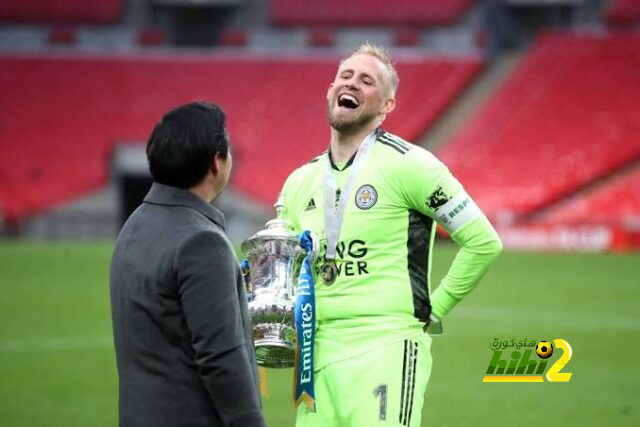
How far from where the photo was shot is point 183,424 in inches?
130

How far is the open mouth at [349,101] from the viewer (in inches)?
183

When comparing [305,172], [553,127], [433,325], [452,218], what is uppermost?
[305,172]

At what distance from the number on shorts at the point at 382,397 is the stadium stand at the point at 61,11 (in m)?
37.0

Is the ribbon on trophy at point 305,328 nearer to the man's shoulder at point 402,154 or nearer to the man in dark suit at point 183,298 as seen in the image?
the man's shoulder at point 402,154

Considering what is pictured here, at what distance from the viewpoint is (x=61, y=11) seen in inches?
1586

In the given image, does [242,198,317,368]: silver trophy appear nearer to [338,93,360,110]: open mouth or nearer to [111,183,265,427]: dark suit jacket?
[338,93,360,110]: open mouth

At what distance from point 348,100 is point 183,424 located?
→ 5.76 ft

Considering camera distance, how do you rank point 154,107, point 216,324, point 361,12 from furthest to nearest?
point 361,12, point 154,107, point 216,324

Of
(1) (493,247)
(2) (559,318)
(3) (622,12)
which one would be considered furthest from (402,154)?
(3) (622,12)

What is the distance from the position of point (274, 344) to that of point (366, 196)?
27.8 inches

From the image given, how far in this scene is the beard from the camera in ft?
15.3

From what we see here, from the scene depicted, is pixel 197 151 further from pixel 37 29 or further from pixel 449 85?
pixel 37 29

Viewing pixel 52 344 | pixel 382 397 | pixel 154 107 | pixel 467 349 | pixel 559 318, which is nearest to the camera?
pixel 382 397

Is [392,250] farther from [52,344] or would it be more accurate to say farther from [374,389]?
[52,344]
